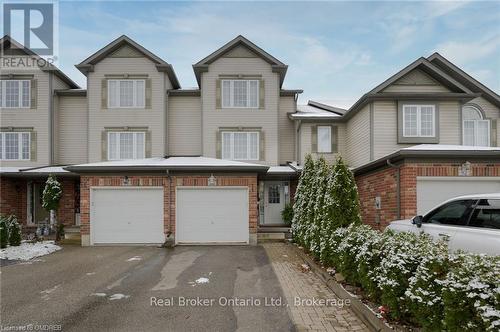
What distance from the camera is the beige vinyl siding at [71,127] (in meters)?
19.5

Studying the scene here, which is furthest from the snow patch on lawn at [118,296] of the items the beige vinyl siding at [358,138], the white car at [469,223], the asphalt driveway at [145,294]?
the beige vinyl siding at [358,138]

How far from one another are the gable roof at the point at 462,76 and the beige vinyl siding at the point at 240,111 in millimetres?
7944

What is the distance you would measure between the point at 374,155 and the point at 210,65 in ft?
31.4

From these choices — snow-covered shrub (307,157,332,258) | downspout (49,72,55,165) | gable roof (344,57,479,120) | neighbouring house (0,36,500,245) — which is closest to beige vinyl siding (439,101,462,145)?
neighbouring house (0,36,500,245)

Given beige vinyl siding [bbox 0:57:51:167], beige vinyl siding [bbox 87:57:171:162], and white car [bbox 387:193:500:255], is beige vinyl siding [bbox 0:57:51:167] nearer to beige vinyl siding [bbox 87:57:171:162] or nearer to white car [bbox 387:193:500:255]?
beige vinyl siding [bbox 87:57:171:162]

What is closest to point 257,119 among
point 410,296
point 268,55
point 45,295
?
point 268,55

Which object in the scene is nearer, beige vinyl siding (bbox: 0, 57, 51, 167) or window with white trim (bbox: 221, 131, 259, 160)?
window with white trim (bbox: 221, 131, 259, 160)

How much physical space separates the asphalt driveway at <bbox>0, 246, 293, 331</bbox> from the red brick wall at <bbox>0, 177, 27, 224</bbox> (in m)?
8.73

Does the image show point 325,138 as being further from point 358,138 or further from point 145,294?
point 145,294

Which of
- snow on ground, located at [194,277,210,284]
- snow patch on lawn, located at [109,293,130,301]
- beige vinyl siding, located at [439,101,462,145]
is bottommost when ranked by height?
snow on ground, located at [194,277,210,284]

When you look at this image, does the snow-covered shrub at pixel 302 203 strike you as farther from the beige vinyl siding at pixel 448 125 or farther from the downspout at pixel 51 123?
the downspout at pixel 51 123

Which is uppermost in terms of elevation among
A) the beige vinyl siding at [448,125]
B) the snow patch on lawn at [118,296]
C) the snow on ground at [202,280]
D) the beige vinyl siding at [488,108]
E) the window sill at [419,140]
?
the beige vinyl siding at [488,108]

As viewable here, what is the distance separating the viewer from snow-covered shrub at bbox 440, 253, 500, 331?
330cm

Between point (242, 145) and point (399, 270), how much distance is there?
14.2 meters
